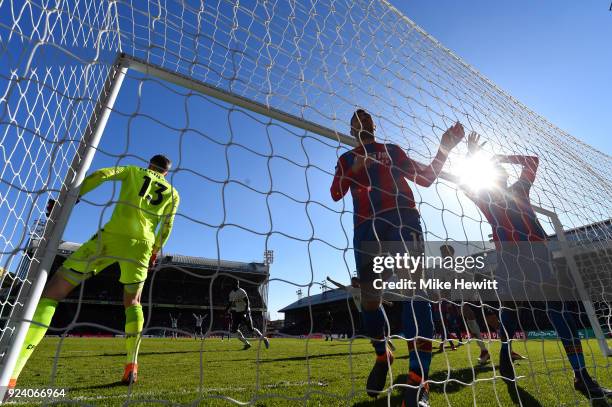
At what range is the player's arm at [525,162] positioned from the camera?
10.0ft

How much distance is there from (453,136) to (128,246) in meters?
2.17

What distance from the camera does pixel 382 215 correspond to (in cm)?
222

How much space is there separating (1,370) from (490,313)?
4.24 meters

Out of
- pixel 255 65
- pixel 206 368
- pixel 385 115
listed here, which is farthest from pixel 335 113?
pixel 206 368

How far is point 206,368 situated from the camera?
12.5 feet

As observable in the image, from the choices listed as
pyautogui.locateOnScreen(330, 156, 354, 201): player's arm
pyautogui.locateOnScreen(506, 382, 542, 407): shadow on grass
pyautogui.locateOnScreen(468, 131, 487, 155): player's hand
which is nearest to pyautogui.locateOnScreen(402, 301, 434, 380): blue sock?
pyautogui.locateOnScreen(506, 382, 542, 407): shadow on grass

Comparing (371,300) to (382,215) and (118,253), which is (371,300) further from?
(118,253)

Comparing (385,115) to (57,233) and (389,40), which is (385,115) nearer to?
(389,40)

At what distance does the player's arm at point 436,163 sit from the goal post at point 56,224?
70.7 inches

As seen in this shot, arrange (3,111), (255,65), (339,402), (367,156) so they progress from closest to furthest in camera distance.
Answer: (3,111) < (339,402) < (367,156) < (255,65)

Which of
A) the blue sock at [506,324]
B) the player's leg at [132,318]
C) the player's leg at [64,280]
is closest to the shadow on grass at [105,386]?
the player's leg at [132,318]

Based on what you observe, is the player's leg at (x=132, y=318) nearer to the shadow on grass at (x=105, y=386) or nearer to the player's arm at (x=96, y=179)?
the shadow on grass at (x=105, y=386)

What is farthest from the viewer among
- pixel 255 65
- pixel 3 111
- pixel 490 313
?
pixel 490 313

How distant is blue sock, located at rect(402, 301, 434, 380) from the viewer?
1.84m
